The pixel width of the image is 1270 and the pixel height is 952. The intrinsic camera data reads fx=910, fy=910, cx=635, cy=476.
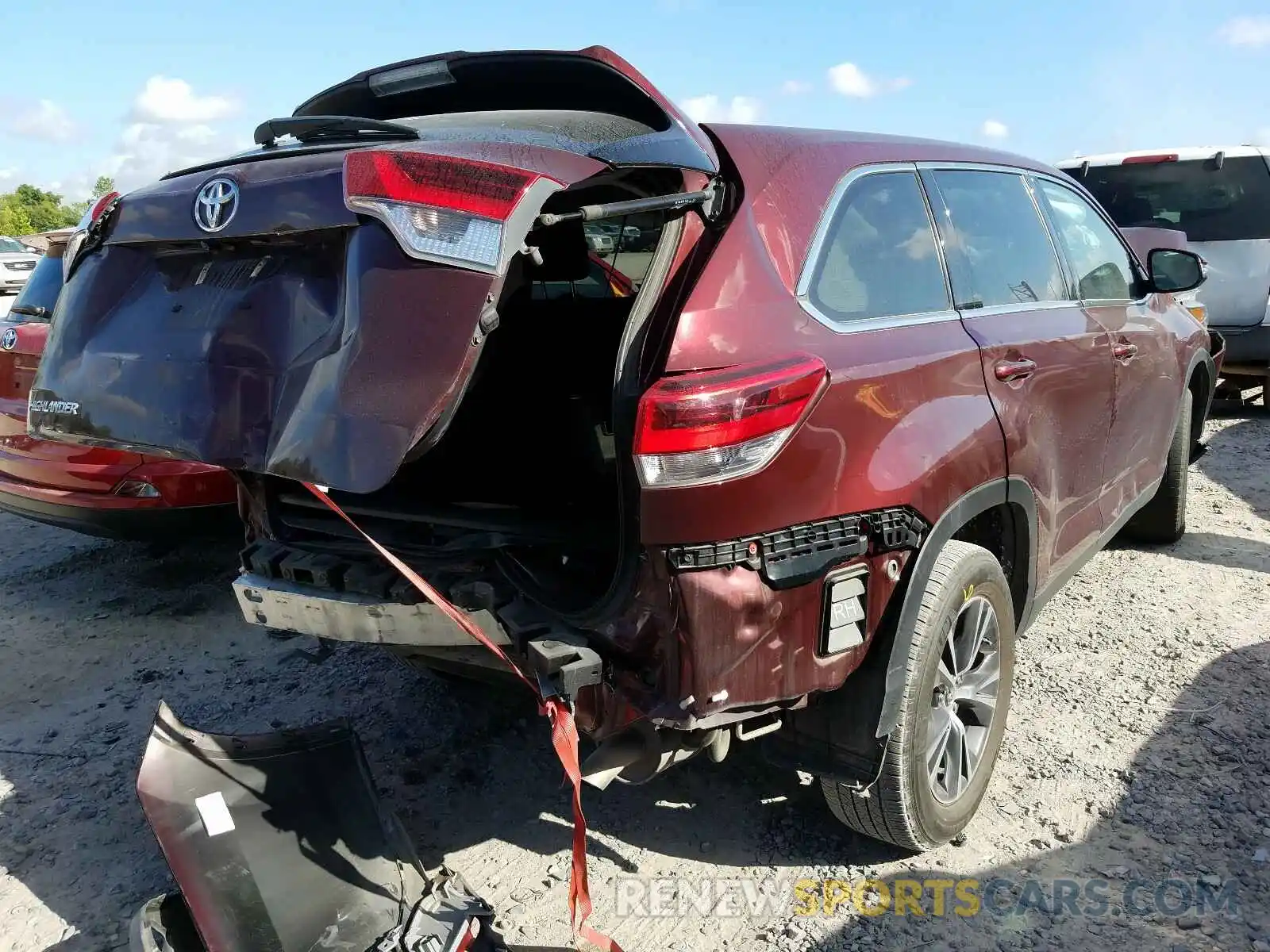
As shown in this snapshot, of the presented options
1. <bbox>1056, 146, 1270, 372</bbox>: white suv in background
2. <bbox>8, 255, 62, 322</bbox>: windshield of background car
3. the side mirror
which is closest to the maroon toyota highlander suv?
the side mirror

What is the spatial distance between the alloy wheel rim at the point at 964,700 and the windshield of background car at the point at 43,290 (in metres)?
4.57

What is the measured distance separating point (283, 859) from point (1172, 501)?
4444 mm

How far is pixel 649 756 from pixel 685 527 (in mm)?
603

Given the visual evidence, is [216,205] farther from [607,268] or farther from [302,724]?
[302,724]

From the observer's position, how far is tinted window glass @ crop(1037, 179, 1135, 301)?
11.4ft

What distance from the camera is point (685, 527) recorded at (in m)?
1.90

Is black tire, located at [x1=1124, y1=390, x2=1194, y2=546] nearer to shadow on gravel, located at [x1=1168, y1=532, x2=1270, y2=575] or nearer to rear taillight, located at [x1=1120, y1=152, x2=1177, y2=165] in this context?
shadow on gravel, located at [x1=1168, y1=532, x2=1270, y2=575]

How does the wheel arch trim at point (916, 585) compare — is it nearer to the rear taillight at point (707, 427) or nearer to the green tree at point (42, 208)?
the rear taillight at point (707, 427)

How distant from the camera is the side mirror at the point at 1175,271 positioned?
161 inches

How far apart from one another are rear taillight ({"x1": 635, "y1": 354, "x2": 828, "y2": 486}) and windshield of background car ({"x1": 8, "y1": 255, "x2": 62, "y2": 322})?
4.12 meters

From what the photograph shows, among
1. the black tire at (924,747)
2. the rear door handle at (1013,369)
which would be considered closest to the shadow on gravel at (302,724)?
the black tire at (924,747)

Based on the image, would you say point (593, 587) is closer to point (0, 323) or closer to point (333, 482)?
point (333, 482)

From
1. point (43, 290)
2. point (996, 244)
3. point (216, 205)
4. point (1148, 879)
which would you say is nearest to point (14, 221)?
point (43, 290)

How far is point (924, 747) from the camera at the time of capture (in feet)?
7.81
